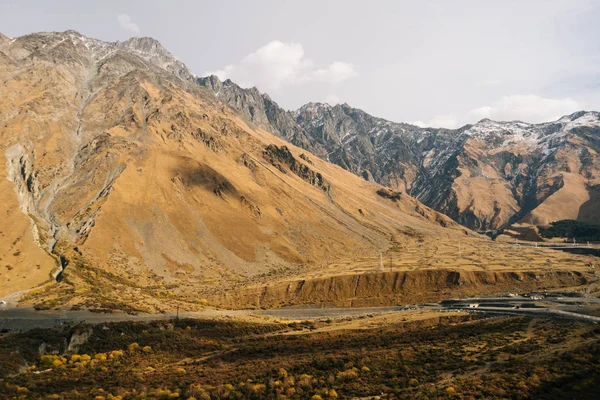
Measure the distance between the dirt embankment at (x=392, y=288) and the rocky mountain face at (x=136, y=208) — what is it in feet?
41.5

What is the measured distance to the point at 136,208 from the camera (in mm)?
129750

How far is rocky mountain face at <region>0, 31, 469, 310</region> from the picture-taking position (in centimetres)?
9412

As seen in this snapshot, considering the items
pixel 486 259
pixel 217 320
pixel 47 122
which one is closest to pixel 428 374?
pixel 217 320

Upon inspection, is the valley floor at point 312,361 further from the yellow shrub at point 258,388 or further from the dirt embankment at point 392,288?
the dirt embankment at point 392,288

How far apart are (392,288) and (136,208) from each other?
8192 centimetres

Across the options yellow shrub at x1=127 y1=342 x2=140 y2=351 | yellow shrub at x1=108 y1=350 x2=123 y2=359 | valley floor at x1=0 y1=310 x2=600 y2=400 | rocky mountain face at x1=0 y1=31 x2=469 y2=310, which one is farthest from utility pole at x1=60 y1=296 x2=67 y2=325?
yellow shrub at x1=108 y1=350 x2=123 y2=359

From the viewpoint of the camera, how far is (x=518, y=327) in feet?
167

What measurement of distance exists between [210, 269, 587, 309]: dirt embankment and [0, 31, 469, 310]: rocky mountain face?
12.6 meters

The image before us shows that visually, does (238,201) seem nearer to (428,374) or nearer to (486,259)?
(486,259)

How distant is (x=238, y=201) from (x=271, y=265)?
1467 inches

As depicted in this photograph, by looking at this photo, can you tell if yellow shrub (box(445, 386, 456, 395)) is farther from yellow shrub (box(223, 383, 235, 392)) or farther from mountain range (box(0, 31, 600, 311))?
mountain range (box(0, 31, 600, 311))

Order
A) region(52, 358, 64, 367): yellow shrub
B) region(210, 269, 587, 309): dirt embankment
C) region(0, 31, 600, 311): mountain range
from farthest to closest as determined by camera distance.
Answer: region(0, 31, 600, 311): mountain range → region(210, 269, 587, 309): dirt embankment → region(52, 358, 64, 367): yellow shrub

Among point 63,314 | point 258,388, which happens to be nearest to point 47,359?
point 63,314

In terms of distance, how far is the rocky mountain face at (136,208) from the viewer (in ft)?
309
